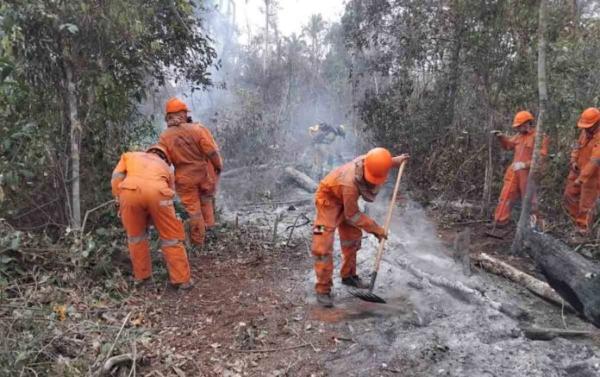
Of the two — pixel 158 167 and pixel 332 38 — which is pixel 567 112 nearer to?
pixel 158 167

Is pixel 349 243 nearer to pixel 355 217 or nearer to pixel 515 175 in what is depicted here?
pixel 355 217

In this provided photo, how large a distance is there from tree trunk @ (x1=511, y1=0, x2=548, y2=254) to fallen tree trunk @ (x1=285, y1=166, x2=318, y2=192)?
4.64m

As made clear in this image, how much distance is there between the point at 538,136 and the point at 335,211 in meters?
2.60

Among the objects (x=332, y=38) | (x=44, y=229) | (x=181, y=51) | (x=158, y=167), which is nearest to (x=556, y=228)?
(x=158, y=167)

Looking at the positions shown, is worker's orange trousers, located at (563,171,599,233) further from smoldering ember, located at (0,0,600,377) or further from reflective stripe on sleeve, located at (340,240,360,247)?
reflective stripe on sleeve, located at (340,240,360,247)

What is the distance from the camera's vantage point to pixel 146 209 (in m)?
4.26

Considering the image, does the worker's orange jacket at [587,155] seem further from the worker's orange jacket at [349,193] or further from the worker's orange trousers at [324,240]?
the worker's orange trousers at [324,240]

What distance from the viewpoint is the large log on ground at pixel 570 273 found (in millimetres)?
3725

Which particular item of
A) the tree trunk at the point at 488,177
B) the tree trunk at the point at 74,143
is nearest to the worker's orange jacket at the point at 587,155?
the tree trunk at the point at 488,177

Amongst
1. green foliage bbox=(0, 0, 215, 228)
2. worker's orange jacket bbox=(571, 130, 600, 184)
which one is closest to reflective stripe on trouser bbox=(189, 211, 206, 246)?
green foliage bbox=(0, 0, 215, 228)

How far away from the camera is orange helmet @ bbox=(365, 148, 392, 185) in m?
4.06

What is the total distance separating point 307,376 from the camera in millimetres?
3201

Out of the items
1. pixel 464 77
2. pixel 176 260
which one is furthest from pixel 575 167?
pixel 176 260

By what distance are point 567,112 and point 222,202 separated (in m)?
6.10
